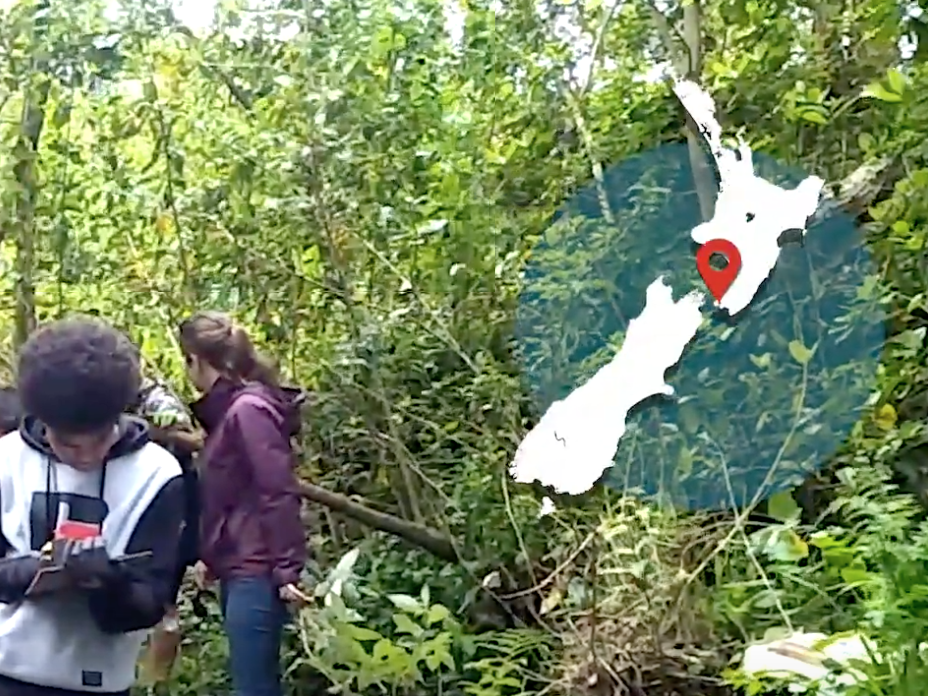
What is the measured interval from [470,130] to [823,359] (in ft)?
3.84

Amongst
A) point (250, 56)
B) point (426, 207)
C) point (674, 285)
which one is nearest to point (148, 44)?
point (250, 56)

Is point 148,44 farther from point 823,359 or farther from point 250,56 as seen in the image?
point 823,359

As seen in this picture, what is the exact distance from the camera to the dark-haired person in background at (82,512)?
2.02m

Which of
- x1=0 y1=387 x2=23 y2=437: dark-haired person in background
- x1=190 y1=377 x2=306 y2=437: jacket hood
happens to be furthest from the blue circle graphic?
x1=0 y1=387 x2=23 y2=437: dark-haired person in background

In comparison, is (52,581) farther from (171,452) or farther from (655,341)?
(655,341)

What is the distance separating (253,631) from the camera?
3141mm

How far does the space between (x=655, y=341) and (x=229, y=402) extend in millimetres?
1207

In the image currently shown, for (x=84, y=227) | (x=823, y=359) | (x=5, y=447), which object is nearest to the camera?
(x=5, y=447)

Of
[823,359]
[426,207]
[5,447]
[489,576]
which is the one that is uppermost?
[426,207]

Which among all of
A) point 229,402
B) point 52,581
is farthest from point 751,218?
point 52,581

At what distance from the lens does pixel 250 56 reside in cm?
382

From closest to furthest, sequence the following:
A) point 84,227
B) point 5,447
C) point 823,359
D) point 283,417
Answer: point 5,447
point 283,417
point 823,359
point 84,227

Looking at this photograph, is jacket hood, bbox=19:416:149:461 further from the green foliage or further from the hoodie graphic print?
the green foliage

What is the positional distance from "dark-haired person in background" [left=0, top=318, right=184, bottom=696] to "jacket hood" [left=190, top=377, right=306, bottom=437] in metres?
1.00
